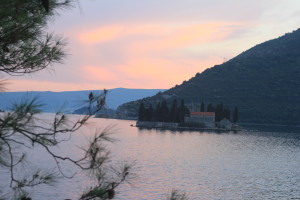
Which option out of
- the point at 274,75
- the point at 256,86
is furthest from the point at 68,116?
the point at 274,75

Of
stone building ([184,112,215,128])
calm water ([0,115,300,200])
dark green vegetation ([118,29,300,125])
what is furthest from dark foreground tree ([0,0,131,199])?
dark green vegetation ([118,29,300,125])

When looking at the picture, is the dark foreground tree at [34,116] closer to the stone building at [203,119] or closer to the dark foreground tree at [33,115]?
the dark foreground tree at [33,115]

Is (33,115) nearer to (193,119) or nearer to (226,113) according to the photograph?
(193,119)

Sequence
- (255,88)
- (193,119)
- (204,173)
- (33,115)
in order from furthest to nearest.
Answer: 1. (255,88)
2. (193,119)
3. (204,173)
4. (33,115)

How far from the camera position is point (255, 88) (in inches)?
6171

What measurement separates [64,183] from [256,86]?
139159 millimetres

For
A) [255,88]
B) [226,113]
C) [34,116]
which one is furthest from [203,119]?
[34,116]

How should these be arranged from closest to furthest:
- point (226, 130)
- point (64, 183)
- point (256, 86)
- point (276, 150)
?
point (64, 183)
point (276, 150)
point (226, 130)
point (256, 86)

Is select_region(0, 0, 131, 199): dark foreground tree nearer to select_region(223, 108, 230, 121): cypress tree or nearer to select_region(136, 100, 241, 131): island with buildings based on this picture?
select_region(136, 100, 241, 131): island with buildings

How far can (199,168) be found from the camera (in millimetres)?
42281

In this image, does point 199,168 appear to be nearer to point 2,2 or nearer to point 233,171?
point 233,171

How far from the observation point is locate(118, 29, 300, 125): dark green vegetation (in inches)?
5315

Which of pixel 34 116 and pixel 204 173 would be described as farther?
pixel 204 173

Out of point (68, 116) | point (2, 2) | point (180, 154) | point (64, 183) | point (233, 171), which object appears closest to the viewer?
point (2, 2)
